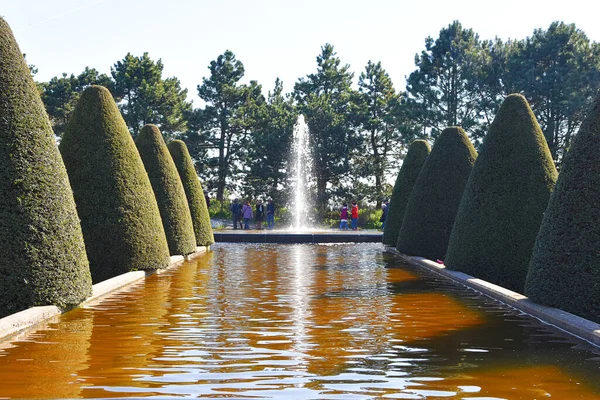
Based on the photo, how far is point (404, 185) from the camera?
927 inches

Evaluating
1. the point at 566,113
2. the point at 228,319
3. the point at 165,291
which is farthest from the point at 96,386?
the point at 566,113

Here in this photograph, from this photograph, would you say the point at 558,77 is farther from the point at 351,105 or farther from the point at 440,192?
the point at 440,192

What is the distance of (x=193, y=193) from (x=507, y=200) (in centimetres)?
1241

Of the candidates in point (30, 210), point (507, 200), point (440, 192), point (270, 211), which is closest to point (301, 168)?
point (270, 211)

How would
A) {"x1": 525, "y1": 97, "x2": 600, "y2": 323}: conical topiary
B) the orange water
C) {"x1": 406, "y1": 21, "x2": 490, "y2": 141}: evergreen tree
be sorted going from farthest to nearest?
{"x1": 406, "y1": 21, "x2": 490, "y2": 141}: evergreen tree, {"x1": 525, "y1": 97, "x2": 600, "y2": 323}: conical topiary, the orange water

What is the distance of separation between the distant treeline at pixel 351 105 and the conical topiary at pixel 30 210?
41.6 meters

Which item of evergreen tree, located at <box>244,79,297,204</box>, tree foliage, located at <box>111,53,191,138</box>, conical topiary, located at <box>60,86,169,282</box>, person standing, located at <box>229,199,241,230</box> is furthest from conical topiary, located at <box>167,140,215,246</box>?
tree foliage, located at <box>111,53,191,138</box>

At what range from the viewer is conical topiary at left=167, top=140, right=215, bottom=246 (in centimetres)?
2405

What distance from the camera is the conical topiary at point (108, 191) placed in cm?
1463

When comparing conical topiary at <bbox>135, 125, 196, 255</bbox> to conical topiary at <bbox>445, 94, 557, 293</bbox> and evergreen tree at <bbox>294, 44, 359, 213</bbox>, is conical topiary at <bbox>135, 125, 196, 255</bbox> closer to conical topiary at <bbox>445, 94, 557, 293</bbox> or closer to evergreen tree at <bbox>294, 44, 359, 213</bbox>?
conical topiary at <bbox>445, 94, 557, 293</bbox>

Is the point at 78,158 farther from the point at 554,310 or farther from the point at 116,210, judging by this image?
the point at 554,310

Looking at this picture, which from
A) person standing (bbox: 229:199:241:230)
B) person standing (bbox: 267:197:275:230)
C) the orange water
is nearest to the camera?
the orange water

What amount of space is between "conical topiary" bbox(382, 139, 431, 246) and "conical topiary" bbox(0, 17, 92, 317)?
13994 mm

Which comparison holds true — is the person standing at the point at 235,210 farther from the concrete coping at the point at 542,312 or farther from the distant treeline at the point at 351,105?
the concrete coping at the point at 542,312
